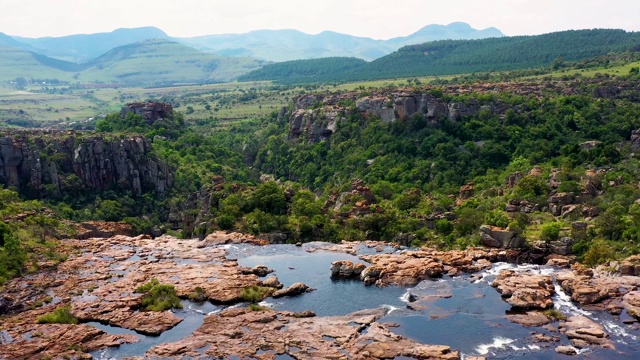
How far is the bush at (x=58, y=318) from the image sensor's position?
2207 inches

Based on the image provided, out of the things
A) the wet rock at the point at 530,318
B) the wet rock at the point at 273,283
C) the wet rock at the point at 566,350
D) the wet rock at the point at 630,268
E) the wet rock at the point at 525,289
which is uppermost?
the wet rock at the point at 630,268

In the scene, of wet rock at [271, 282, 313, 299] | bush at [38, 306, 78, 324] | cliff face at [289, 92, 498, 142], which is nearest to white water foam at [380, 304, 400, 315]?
wet rock at [271, 282, 313, 299]

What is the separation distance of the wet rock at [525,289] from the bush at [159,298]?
30.3 meters

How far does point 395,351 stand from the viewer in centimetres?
4881

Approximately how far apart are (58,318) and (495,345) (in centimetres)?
3708

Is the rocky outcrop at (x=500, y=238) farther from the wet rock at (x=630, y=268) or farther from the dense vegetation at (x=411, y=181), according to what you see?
the wet rock at (x=630, y=268)

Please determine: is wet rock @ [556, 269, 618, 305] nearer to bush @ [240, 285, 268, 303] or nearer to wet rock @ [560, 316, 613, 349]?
wet rock @ [560, 316, 613, 349]

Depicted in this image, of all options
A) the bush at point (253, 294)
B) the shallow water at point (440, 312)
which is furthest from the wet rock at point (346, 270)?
the bush at point (253, 294)

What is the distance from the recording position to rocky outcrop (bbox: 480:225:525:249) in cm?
7088

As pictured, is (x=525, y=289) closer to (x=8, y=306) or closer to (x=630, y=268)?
(x=630, y=268)

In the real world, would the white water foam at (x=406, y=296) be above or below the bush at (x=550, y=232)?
below

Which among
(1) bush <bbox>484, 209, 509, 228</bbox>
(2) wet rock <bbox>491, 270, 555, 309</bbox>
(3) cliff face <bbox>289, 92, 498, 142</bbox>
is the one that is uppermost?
(3) cliff face <bbox>289, 92, 498, 142</bbox>

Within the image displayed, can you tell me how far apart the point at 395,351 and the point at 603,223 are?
33040 mm

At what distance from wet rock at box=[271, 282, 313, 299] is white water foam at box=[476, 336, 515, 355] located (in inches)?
772
